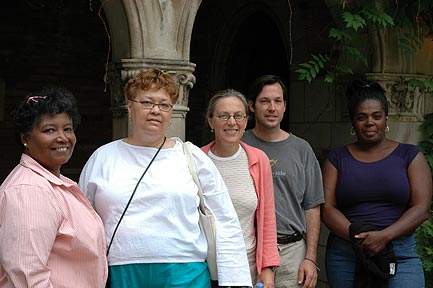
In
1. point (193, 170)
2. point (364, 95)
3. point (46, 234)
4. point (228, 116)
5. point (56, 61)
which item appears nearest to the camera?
point (46, 234)

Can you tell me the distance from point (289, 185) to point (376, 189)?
0.53 m

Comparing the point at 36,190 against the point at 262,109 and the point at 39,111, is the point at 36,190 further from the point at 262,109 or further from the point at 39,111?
the point at 262,109

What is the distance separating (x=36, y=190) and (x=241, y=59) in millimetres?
5236

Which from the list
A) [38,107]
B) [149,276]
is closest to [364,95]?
[149,276]

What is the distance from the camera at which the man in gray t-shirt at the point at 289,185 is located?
3904mm

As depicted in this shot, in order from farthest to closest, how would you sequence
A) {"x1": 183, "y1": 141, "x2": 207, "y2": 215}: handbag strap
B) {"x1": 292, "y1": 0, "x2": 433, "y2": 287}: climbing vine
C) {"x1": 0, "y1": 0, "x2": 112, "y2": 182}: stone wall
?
1. {"x1": 0, "y1": 0, "x2": 112, "y2": 182}: stone wall
2. {"x1": 292, "y1": 0, "x2": 433, "y2": 287}: climbing vine
3. {"x1": 183, "y1": 141, "x2": 207, "y2": 215}: handbag strap

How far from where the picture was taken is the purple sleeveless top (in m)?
4.09

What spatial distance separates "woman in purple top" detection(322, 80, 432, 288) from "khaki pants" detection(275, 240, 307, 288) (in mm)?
323

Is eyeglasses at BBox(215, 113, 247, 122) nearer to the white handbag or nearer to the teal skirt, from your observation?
the white handbag

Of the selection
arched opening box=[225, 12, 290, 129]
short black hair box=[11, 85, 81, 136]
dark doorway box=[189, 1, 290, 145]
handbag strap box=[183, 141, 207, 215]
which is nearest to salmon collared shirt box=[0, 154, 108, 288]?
short black hair box=[11, 85, 81, 136]

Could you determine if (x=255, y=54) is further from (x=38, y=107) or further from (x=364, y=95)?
(x=38, y=107)

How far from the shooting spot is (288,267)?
3.93m

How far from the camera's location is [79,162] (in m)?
7.38

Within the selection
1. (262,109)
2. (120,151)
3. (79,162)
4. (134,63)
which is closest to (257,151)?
(262,109)
